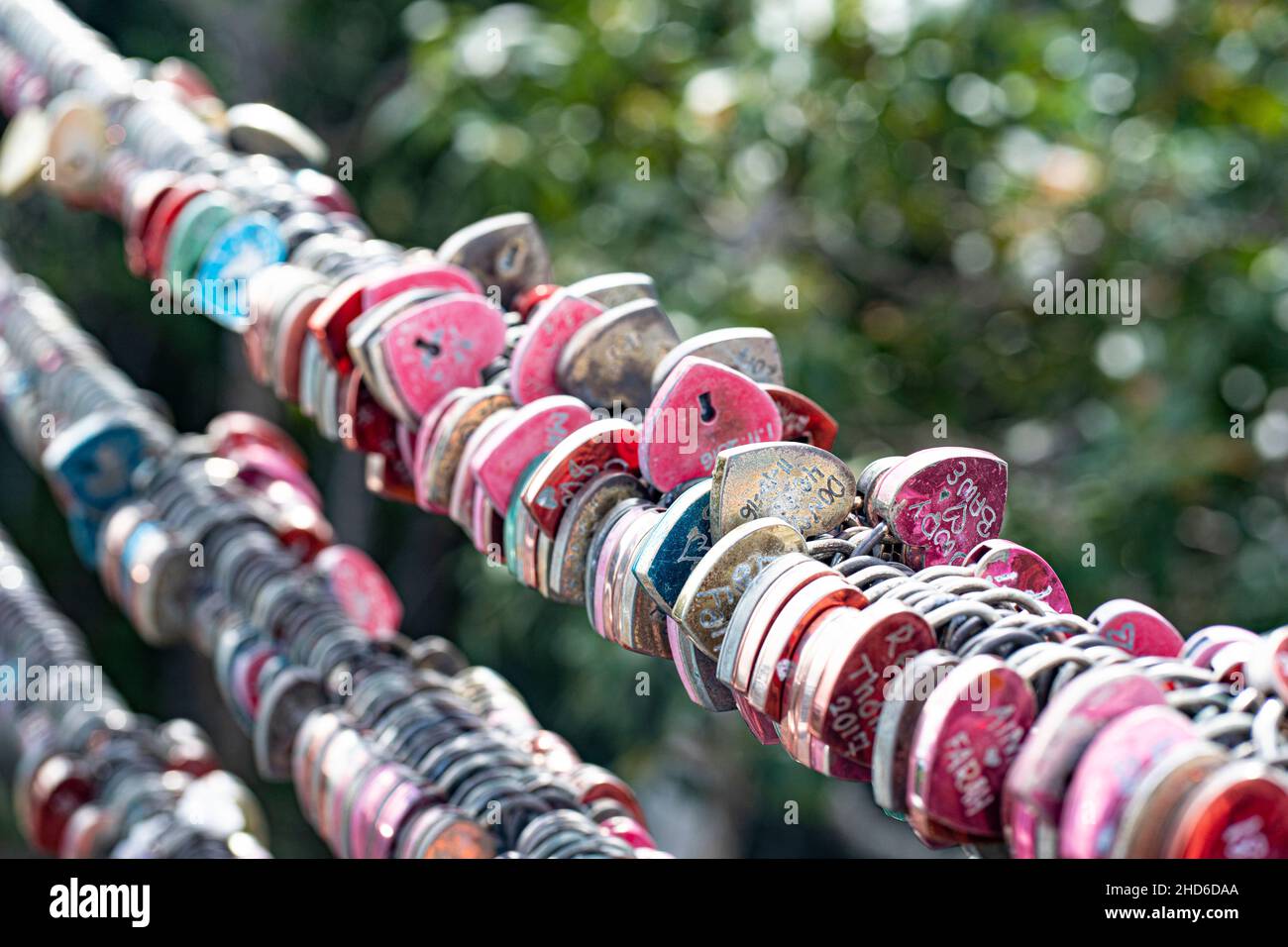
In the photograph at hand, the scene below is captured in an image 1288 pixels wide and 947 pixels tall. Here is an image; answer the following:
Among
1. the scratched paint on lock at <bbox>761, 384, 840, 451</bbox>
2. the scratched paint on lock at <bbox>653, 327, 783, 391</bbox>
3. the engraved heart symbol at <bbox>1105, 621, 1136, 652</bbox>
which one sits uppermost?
the scratched paint on lock at <bbox>653, 327, 783, 391</bbox>

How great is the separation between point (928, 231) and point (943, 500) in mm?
1419

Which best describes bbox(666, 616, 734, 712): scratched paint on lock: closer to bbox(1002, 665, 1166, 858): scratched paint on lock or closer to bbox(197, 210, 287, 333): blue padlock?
bbox(1002, 665, 1166, 858): scratched paint on lock

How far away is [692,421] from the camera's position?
0.42 meters

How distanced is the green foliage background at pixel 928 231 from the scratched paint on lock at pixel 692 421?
100 centimetres

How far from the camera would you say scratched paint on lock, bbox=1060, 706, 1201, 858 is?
0.29 metres

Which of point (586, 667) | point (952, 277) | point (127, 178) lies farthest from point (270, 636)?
point (952, 277)

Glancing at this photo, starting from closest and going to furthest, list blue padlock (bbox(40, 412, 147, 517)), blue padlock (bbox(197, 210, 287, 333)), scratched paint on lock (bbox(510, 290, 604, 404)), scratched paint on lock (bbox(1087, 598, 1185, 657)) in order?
scratched paint on lock (bbox(1087, 598, 1185, 657)) < scratched paint on lock (bbox(510, 290, 604, 404)) < blue padlock (bbox(197, 210, 287, 333)) < blue padlock (bbox(40, 412, 147, 517))

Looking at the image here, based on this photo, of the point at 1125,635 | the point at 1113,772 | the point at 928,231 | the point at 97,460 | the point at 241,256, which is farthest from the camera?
the point at 928,231

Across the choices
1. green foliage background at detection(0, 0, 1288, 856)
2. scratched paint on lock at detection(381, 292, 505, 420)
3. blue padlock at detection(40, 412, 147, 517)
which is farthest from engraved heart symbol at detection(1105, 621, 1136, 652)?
green foliage background at detection(0, 0, 1288, 856)

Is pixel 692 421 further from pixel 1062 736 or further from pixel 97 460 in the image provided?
pixel 97 460

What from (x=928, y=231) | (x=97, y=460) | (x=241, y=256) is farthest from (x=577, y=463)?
(x=928, y=231)

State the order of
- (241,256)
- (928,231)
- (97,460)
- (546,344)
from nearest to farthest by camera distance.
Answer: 1. (546,344)
2. (241,256)
3. (97,460)
4. (928,231)

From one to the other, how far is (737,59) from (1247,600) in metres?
0.79

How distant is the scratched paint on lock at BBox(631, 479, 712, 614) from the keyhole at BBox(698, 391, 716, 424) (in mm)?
33
